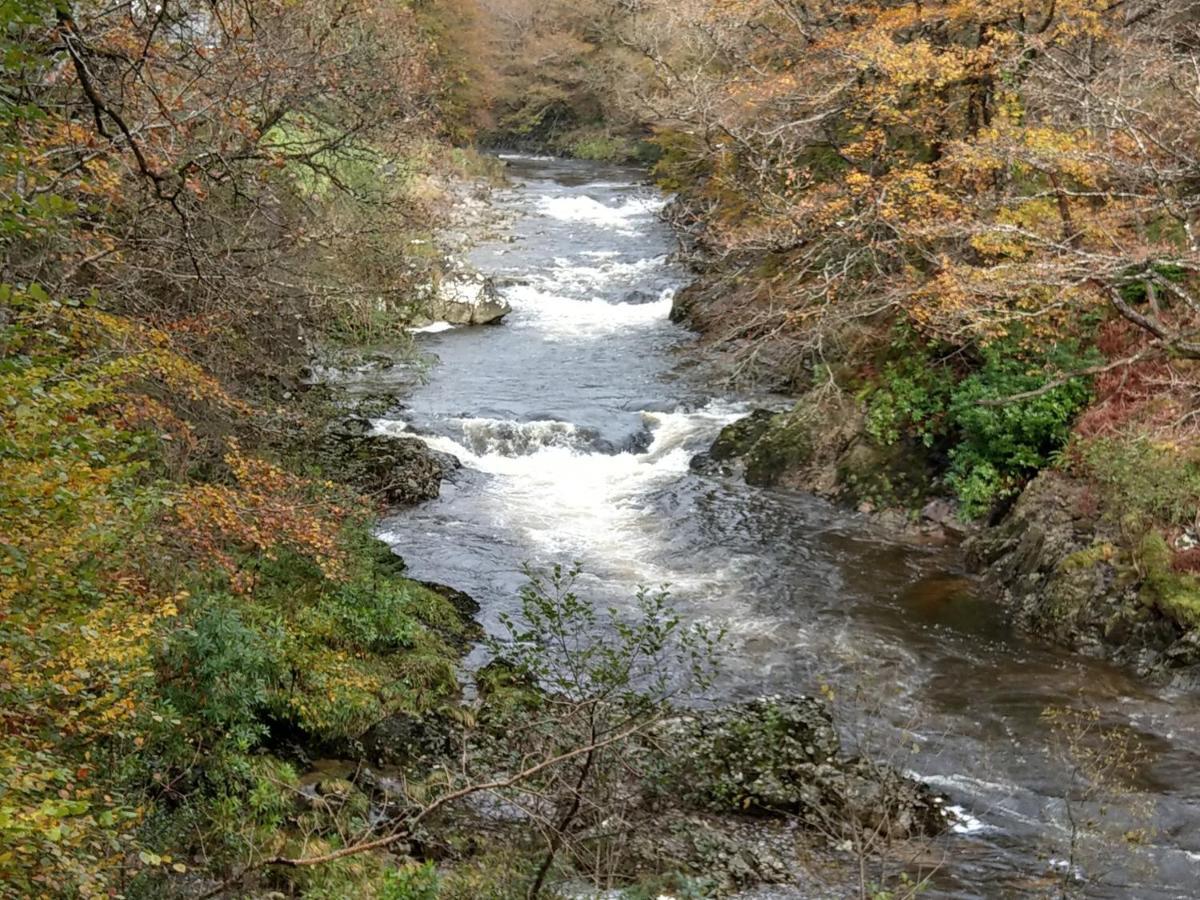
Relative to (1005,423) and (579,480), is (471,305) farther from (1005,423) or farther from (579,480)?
(1005,423)

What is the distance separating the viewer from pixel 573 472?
50.9 feet

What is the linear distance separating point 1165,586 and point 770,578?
3987mm

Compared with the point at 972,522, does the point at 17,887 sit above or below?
above

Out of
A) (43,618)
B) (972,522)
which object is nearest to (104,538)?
(43,618)

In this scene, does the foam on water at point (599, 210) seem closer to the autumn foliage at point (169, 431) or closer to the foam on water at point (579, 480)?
the foam on water at point (579, 480)

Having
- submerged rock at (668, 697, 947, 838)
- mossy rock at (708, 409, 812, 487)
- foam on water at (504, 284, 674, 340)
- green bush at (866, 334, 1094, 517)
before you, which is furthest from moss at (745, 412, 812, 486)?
foam on water at (504, 284, 674, 340)

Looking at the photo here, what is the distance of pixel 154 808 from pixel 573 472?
1011 cm

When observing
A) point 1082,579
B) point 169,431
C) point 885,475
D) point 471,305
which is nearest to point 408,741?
point 169,431

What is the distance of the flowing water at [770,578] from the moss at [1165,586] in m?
0.83

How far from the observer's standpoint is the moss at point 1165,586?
970 centimetres

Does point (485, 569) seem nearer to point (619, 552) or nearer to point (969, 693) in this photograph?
point (619, 552)

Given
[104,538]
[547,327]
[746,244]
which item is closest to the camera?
[104,538]

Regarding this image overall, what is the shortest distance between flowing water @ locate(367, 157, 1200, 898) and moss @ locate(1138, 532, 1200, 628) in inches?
32.7

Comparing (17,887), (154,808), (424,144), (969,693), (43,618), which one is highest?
(424,144)
